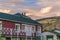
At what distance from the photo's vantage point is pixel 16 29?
41.6 metres

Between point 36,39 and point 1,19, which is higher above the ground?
point 1,19

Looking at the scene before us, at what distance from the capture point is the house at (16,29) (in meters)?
38.1

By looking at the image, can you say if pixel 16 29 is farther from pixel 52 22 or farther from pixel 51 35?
pixel 52 22

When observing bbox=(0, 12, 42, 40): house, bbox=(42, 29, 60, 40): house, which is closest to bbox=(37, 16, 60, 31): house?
bbox=(0, 12, 42, 40): house

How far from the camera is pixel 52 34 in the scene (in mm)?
44531

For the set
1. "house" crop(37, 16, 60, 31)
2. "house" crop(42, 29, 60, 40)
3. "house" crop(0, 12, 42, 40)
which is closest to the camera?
"house" crop(0, 12, 42, 40)

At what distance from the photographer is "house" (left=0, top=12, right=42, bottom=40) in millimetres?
38059

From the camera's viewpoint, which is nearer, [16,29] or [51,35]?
[16,29]

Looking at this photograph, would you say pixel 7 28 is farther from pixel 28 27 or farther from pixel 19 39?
pixel 28 27

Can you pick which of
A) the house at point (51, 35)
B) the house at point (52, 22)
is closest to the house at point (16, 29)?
the house at point (51, 35)

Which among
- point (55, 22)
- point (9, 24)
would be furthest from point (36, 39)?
point (55, 22)

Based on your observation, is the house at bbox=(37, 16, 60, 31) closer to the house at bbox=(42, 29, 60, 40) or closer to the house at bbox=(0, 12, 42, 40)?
the house at bbox=(0, 12, 42, 40)

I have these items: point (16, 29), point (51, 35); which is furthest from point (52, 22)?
point (16, 29)

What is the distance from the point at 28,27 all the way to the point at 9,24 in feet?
21.8
